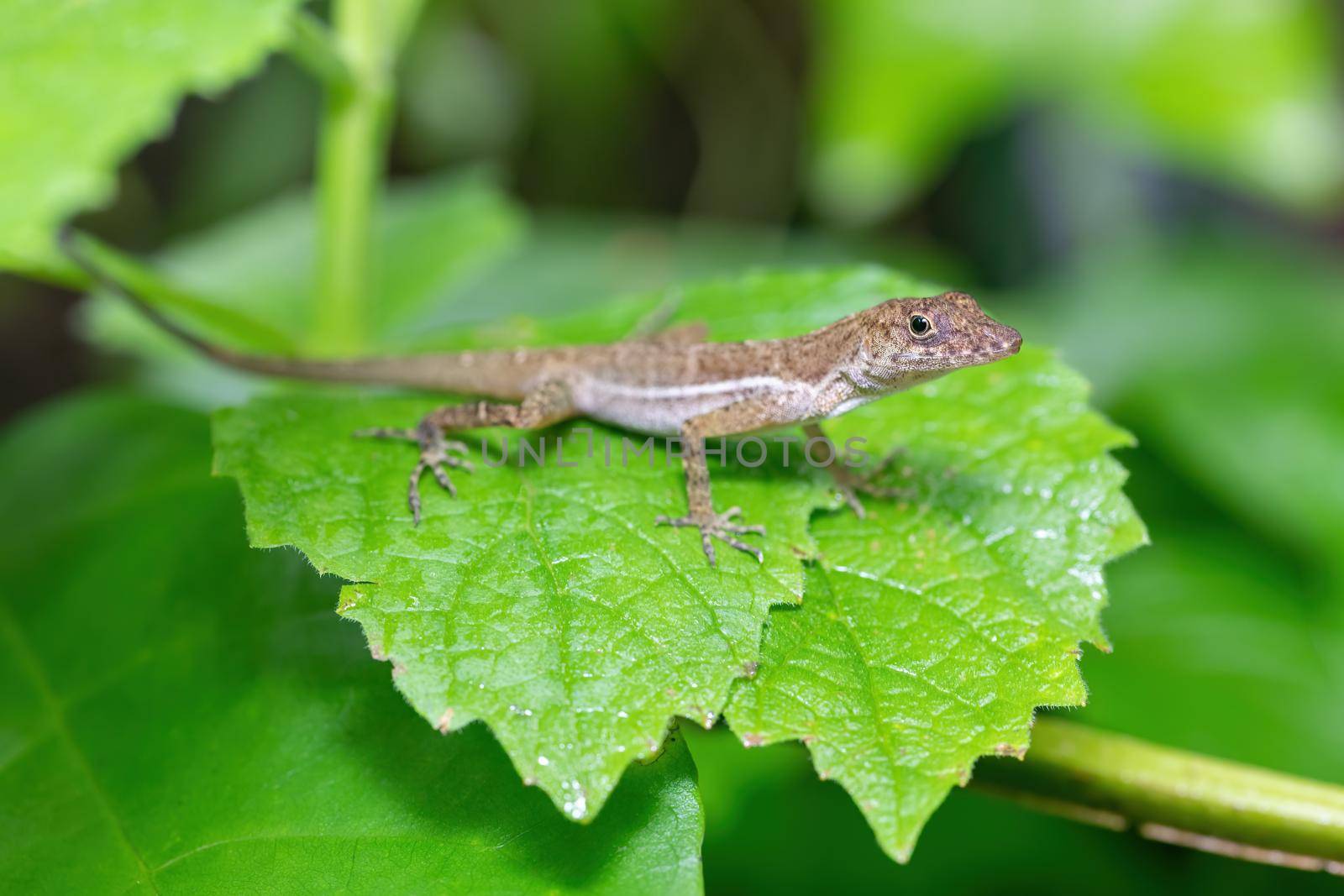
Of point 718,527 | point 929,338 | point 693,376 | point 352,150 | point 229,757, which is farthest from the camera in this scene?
point 352,150

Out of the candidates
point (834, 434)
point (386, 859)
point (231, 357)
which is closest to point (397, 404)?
point (231, 357)

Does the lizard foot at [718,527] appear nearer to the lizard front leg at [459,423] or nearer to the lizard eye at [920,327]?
the lizard front leg at [459,423]

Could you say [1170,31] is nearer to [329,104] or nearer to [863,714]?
[329,104]

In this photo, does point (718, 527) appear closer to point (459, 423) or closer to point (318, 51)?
point (459, 423)

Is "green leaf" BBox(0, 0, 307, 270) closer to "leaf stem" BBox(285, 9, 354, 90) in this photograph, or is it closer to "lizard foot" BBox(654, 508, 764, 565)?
"leaf stem" BBox(285, 9, 354, 90)

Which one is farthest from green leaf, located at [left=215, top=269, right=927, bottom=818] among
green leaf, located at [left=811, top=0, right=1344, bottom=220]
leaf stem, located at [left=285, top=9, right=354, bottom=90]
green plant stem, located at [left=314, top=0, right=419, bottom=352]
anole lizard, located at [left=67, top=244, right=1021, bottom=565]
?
green leaf, located at [left=811, top=0, right=1344, bottom=220]

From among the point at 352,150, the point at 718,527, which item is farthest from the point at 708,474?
the point at 352,150
